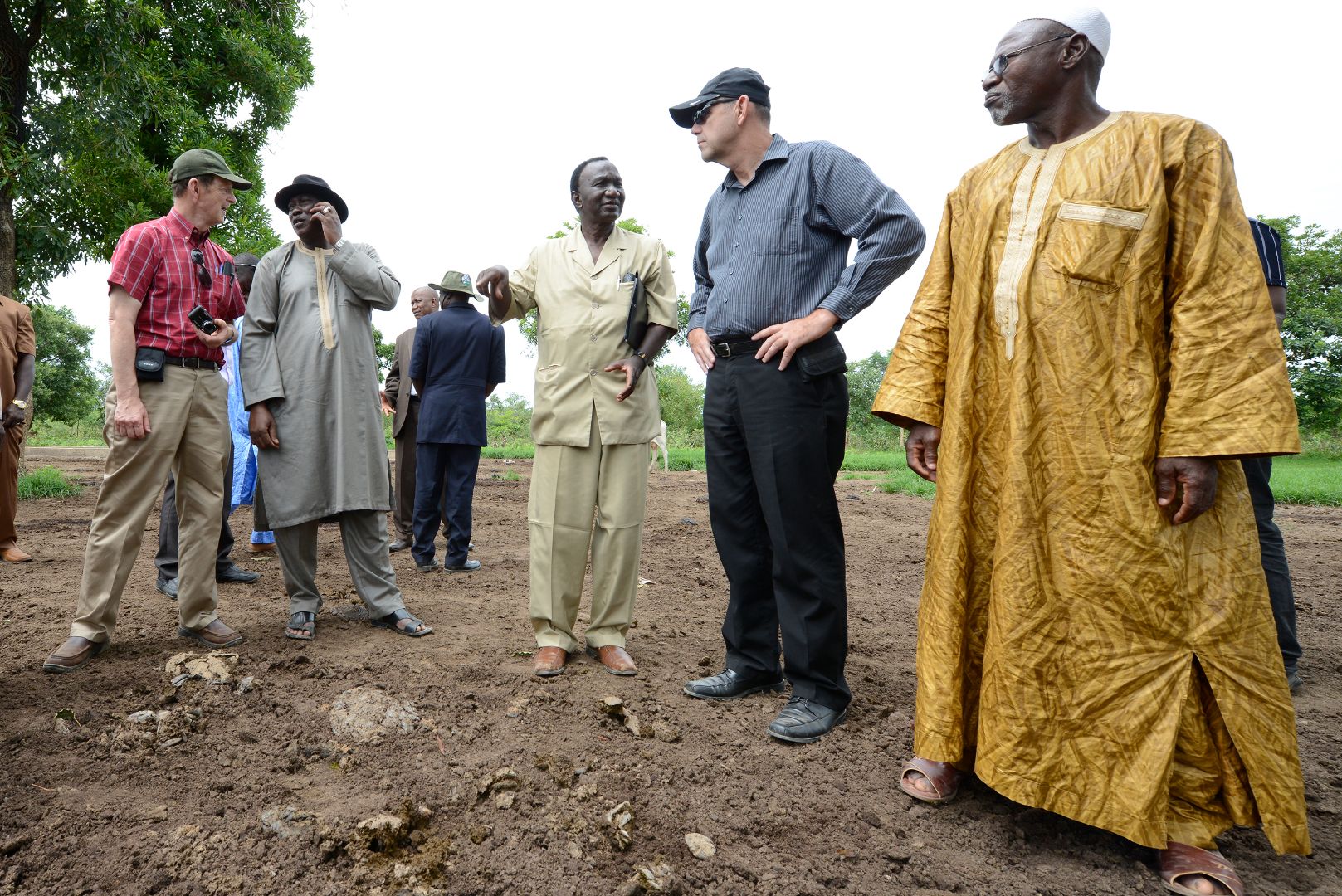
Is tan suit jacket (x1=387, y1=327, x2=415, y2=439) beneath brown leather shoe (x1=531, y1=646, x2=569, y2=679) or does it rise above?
above

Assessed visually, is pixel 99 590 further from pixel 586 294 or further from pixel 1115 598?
pixel 1115 598

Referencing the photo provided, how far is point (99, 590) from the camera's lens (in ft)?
10.5

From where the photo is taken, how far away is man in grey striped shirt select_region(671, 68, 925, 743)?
2643 mm

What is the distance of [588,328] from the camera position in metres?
3.28

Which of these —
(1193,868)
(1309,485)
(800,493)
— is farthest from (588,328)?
(1309,485)

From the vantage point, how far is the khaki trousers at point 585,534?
3.27m

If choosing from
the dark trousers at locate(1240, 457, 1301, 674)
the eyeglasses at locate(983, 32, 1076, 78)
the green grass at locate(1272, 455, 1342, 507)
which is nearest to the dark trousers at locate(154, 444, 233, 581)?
the eyeglasses at locate(983, 32, 1076, 78)

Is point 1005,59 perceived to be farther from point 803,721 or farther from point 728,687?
point 728,687

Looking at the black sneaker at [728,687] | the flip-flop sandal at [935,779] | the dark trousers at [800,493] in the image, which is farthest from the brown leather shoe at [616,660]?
the flip-flop sandal at [935,779]

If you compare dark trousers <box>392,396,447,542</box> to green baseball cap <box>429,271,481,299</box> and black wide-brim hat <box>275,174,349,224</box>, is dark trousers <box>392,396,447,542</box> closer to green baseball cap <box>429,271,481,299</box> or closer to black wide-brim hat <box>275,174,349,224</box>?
green baseball cap <box>429,271,481,299</box>

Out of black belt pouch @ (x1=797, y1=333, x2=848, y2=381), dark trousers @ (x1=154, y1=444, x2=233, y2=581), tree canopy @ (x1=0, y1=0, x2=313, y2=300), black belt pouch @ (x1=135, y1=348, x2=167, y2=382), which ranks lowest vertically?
dark trousers @ (x1=154, y1=444, x2=233, y2=581)

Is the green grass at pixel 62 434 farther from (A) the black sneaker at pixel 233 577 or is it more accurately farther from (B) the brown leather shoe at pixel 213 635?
(B) the brown leather shoe at pixel 213 635

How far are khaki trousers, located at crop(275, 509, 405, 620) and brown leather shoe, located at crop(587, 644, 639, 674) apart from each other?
1.12 meters

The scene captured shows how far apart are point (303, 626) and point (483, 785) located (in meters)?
1.86
